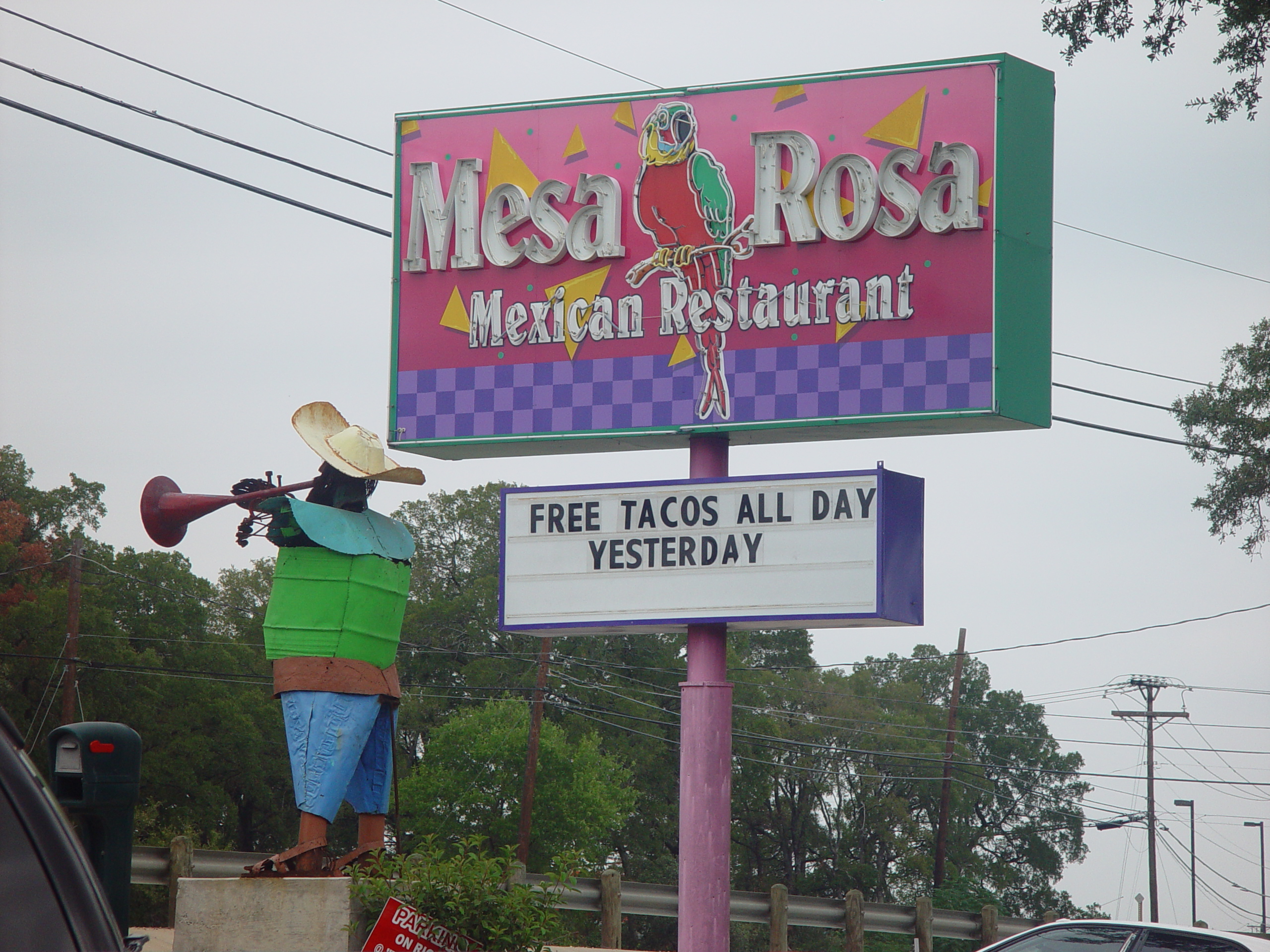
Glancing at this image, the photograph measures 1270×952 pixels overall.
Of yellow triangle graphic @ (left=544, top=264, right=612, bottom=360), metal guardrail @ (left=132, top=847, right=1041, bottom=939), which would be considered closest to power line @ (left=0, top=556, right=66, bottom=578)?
metal guardrail @ (left=132, top=847, right=1041, bottom=939)

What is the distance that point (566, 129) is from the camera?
12.0 meters

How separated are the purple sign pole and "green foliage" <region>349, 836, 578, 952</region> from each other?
1.08m

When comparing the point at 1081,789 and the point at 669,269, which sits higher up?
the point at 669,269

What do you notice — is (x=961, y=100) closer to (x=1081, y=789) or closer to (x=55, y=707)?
(x=55, y=707)

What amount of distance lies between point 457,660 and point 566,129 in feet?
132

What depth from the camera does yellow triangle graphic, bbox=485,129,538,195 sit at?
39.5 ft

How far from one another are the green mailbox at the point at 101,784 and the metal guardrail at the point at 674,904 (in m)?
13.2

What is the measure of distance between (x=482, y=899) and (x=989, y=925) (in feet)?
58.7

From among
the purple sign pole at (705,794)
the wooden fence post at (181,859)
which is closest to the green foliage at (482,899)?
the purple sign pole at (705,794)

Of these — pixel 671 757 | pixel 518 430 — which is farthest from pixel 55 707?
pixel 518 430

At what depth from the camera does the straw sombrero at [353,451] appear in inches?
466

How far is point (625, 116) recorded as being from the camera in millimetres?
11836

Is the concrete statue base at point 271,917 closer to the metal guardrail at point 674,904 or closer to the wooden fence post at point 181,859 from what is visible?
the metal guardrail at point 674,904

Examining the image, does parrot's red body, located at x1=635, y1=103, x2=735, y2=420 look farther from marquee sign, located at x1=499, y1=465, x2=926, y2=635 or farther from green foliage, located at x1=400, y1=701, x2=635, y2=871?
green foliage, located at x1=400, y1=701, x2=635, y2=871
